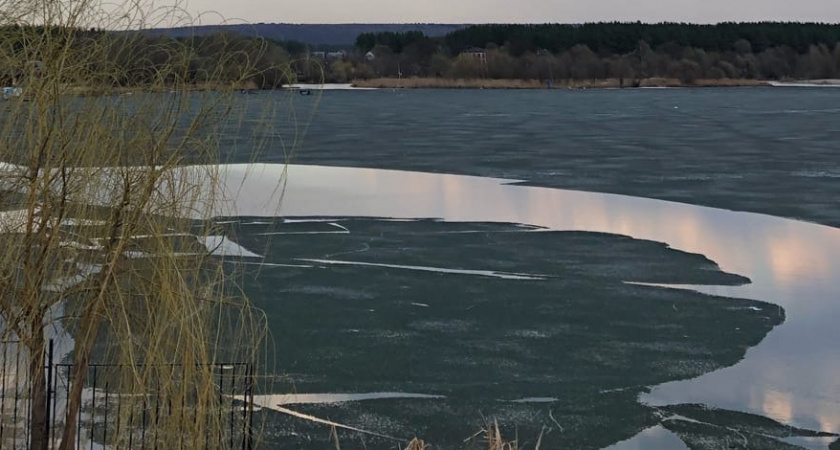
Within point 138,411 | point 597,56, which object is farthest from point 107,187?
point 597,56

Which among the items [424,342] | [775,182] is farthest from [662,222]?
[424,342]

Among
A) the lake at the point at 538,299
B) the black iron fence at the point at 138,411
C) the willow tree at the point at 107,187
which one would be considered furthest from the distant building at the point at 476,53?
the willow tree at the point at 107,187

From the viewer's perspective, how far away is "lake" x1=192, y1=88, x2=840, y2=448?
8555 mm

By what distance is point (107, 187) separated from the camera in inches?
227

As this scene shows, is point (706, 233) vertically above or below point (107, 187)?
below

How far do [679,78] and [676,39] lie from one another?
28.9 m

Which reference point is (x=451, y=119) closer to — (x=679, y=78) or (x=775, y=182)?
(x=775, y=182)

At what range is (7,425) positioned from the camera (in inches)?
301

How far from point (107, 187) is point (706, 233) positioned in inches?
529

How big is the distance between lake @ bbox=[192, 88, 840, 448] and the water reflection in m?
0.04

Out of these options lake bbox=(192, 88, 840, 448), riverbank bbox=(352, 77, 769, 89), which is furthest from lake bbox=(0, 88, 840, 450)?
riverbank bbox=(352, 77, 769, 89)

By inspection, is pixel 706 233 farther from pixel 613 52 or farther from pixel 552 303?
pixel 613 52

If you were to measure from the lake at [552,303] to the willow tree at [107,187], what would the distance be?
0.83 metres

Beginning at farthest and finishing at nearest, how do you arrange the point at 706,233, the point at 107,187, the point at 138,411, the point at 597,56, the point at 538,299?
the point at 597,56, the point at 706,233, the point at 538,299, the point at 138,411, the point at 107,187
